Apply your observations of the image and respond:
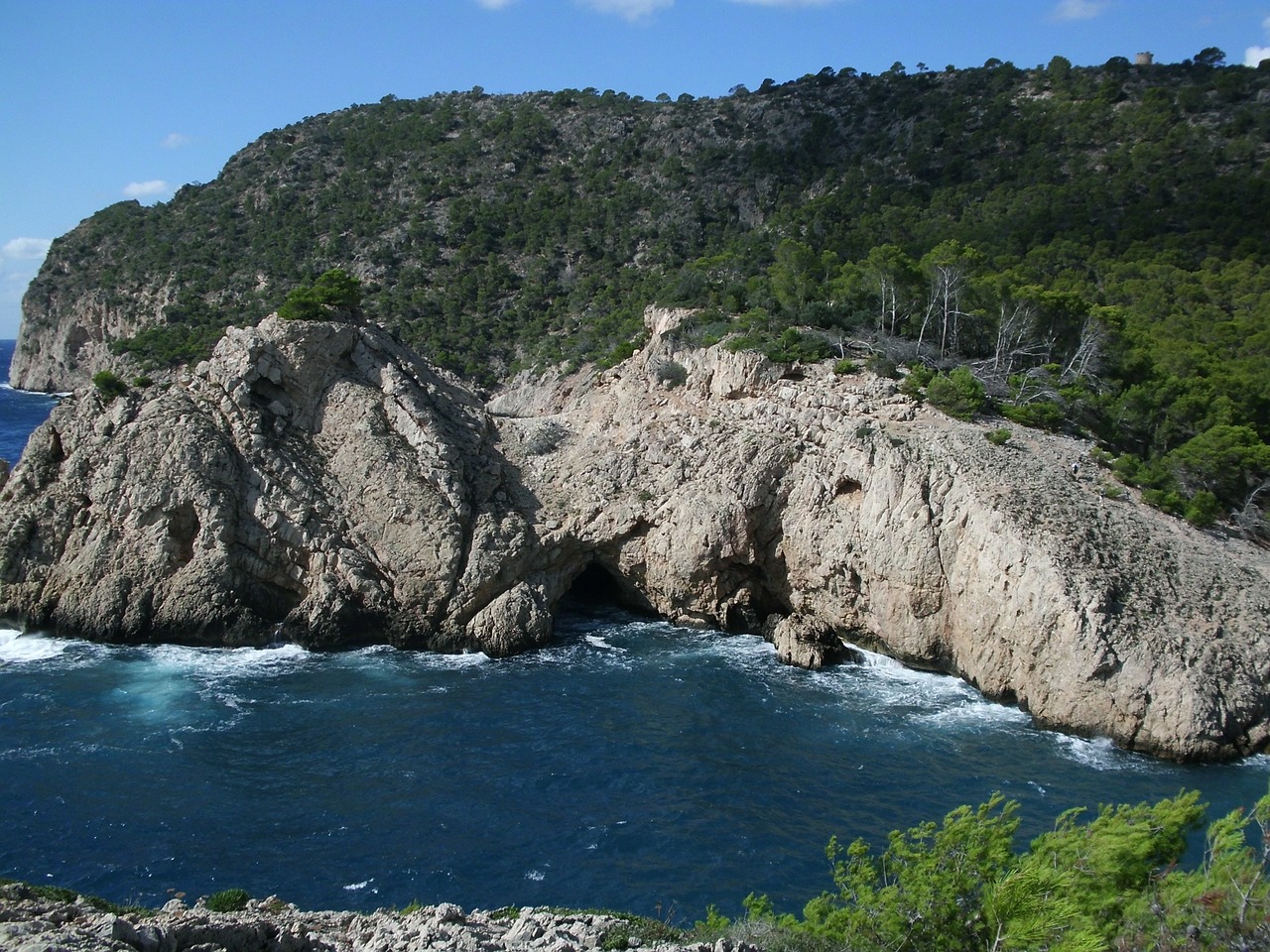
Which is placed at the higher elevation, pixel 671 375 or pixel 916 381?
pixel 671 375

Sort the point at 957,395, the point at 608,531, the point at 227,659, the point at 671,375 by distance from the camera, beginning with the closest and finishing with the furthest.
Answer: the point at 227,659 → the point at 608,531 → the point at 957,395 → the point at 671,375

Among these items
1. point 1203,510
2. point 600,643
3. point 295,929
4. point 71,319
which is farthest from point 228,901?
point 71,319

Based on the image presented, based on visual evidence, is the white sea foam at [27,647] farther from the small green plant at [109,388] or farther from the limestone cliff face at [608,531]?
the small green plant at [109,388]

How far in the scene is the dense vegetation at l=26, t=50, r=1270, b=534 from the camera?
47.7 m

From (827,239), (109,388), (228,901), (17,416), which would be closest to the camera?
(228,901)

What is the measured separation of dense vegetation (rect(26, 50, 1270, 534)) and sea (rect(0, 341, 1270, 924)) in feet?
49.3

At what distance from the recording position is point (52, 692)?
3400 cm

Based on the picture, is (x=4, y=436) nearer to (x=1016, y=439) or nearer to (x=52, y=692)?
(x=52, y=692)

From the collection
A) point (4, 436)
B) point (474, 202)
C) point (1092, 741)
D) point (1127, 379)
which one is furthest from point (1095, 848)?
point (474, 202)

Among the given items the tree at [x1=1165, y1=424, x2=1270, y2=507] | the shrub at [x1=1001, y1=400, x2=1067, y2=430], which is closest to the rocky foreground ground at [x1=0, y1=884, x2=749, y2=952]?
the shrub at [x1=1001, y1=400, x2=1067, y2=430]

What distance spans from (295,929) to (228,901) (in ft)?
11.7

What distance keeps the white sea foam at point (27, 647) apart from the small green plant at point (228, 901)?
19.7 meters

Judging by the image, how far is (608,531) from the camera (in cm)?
4284

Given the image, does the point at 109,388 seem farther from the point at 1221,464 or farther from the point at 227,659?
the point at 1221,464
